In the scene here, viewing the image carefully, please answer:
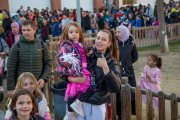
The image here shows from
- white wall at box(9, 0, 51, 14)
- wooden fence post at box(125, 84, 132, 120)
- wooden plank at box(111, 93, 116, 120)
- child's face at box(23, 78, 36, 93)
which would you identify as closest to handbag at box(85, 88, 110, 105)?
child's face at box(23, 78, 36, 93)

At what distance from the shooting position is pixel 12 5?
81.3ft

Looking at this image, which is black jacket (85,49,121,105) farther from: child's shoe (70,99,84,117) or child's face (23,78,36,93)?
child's face (23,78,36,93)

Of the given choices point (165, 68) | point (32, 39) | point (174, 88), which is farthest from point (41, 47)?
point (165, 68)

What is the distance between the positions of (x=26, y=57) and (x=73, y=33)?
1280 mm

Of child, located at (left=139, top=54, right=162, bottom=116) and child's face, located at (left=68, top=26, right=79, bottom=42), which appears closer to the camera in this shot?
child's face, located at (left=68, top=26, right=79, bottom=42)

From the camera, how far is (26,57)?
3.88 metres

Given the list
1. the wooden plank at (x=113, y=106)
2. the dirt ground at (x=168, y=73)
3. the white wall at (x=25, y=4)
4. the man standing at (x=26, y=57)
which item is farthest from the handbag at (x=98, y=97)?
the white wall at (x=25, y=4)

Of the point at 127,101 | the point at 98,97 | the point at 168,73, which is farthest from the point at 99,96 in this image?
the point at 168,73

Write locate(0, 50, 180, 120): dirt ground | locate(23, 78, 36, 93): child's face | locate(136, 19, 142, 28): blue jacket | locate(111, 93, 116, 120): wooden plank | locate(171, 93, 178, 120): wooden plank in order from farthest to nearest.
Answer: locate(136, 19, 142, 28): blue jacket
locate(0, 50, 180, 120): dirt ground
locate(111, 93, 116, 120): wooden plank
locate(171, 93, 178, 120): wooden plank
locate(23, 78, 36, 93): child's face

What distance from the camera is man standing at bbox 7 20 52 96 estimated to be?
12.6ft

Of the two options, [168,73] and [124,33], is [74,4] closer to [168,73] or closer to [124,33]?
[168,73]

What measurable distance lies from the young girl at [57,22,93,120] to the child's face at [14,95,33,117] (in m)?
0.44

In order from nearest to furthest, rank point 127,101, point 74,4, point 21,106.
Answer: point 21,106 < point 127,101 < point 74,4

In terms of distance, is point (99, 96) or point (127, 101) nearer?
point (99, 96)
